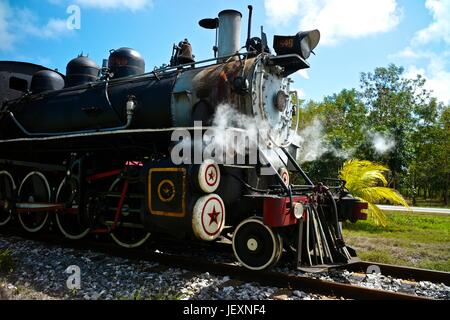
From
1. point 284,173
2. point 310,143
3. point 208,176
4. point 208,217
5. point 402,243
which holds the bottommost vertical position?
point 402,243

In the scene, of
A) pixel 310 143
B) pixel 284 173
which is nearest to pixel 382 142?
pixel 310 143

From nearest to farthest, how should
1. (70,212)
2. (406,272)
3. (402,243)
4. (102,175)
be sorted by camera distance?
(406,272), (102,175), (70,212), (402,243)

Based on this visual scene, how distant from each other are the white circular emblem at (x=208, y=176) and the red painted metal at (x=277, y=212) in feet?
2.06

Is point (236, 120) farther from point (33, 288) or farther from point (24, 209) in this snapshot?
point (24, 209)

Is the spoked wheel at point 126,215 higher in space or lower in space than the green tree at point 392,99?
lower

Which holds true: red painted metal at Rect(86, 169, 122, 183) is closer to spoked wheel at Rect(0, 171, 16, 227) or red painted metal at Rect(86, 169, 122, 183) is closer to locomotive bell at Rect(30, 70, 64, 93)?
spoked wheel at Rect(0, 171, 16, 227)

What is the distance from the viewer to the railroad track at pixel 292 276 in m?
3.81

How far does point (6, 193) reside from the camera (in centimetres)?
723

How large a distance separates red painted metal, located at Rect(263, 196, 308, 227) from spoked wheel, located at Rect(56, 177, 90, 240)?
3.23 m

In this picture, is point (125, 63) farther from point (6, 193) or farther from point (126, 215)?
point (6, 193)

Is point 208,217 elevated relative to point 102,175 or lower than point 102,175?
lower

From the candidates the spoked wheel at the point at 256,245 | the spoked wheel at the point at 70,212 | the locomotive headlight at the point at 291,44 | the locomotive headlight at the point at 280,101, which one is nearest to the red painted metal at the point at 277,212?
the spoked wheel at the point at 256,245

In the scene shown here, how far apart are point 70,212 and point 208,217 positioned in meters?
2.91

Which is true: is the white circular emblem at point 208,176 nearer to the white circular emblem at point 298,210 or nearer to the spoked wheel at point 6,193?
the white circular emblem at point 298,210
